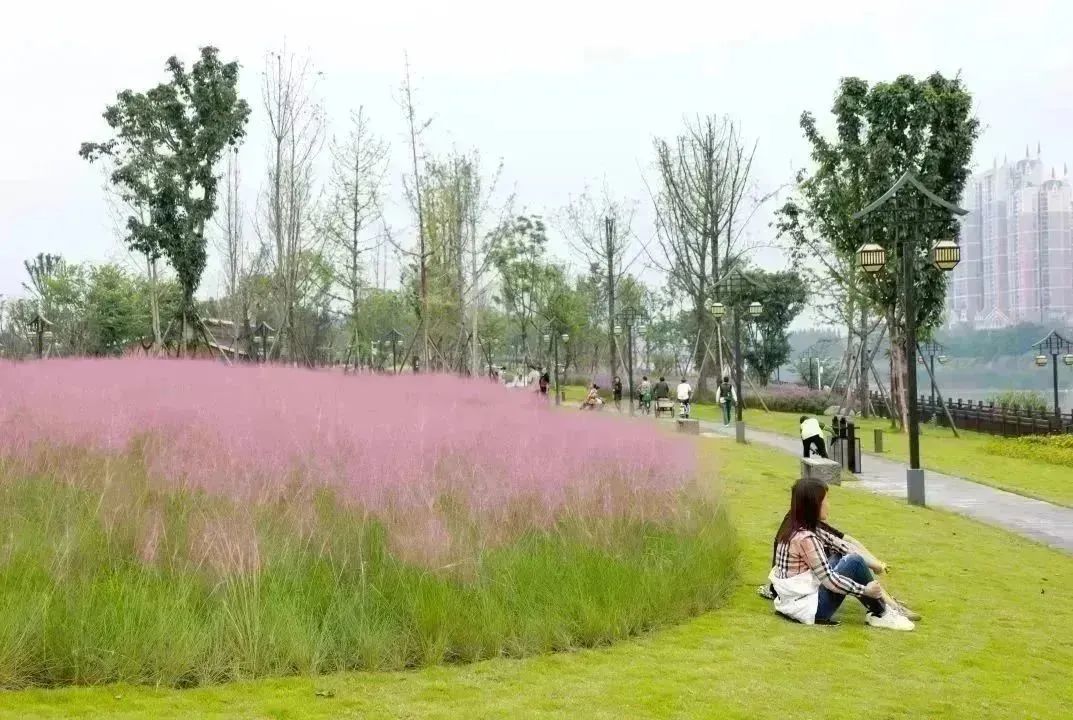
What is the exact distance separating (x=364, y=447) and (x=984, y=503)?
8201 millimetres

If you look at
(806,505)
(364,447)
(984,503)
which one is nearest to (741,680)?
(806,505)

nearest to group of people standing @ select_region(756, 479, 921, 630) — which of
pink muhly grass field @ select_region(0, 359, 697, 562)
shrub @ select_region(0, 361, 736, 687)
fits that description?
shrub @ select_region(0, 361, 736, 687)

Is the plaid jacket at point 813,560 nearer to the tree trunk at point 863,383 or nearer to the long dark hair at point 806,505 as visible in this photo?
the long dark hair at point 806,505

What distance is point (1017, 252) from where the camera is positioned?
3228 inches

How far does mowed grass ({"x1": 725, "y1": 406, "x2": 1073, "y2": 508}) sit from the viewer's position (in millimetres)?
13609

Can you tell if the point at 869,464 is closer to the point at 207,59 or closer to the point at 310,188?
→ the point at 310,188

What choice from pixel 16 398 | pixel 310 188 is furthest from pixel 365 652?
pixel 310 188

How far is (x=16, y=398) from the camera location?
8.39 metres

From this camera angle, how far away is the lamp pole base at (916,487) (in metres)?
11.1

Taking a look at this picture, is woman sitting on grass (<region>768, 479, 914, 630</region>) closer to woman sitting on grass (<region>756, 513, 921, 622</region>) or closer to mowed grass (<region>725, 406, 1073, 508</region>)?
woman sitting on grass (<region>756, 513, 921, 622</region>)

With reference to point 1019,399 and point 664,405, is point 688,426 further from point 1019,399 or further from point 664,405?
point 1019,399

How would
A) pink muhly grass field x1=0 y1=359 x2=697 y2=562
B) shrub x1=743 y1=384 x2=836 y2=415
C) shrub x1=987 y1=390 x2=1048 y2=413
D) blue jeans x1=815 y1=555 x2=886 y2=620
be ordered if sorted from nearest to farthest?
1. blue jeans x1=815 y1=555 x2=886 y2=620
2. pink muhly grass field x1=0 y1=359 x2=697 y2=562
3. shrub x1=987 y1=390 x2=1048 y2=413
4. shrub x1=743 y1=384 x2=836 y2=415

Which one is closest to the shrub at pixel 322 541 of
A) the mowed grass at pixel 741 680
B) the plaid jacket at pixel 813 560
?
the mowed grass at pixel 741 680

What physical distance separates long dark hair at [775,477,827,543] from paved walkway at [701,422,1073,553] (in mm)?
4412
